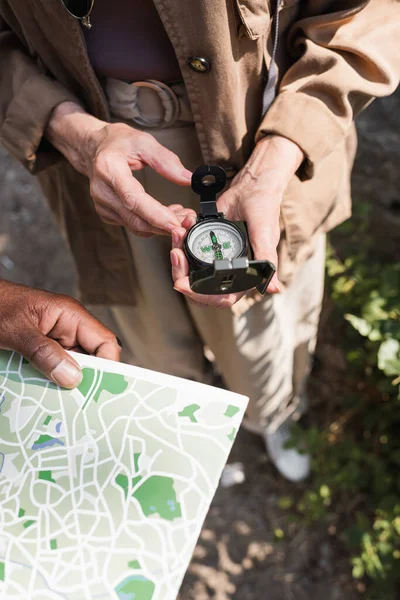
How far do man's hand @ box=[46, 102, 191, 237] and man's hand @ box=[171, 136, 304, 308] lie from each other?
2.8 inches

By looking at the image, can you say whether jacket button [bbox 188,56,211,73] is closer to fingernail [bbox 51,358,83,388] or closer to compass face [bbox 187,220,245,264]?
compass face [bbox 187,220,245,264]

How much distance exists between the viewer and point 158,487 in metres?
0.94

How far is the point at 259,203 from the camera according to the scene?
1.20m

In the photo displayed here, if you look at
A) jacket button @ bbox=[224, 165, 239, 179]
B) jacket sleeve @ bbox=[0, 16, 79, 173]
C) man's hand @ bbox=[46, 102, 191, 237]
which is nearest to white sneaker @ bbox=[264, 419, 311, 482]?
jacket button @ bbox=[224, 165, 239, 179]

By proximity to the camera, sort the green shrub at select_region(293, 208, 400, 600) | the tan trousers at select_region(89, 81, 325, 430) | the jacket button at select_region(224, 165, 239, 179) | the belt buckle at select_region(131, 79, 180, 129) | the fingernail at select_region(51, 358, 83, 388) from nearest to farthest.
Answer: the fingernail at select_region(51, 358, 83, 388)
the belt buckle at select_region(131, 79, 180, 129)
the jacket button at select_region(224, 165, 239, 179)
the tan trousers at select_region(89, 81, 325, 430)
the green shrub at select_region(293, 208, 400, 600)

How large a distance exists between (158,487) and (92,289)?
0.90m

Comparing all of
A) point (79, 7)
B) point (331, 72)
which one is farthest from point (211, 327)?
point (79, 7)

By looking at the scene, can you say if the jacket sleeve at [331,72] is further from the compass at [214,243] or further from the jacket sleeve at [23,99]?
the jacket sleeve at [23,99]

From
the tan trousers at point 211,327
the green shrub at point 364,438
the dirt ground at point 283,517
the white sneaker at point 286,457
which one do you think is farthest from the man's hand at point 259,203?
the white sneaker at point 286,457

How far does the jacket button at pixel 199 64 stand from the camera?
1157 mm

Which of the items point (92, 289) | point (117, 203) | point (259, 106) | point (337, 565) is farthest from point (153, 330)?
point (337, 565)

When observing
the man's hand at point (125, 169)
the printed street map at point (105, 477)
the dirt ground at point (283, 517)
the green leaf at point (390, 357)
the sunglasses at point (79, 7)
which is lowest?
the dirt ground at point (283, 517)

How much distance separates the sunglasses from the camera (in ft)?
3.73

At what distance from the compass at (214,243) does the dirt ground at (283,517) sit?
113 cm
